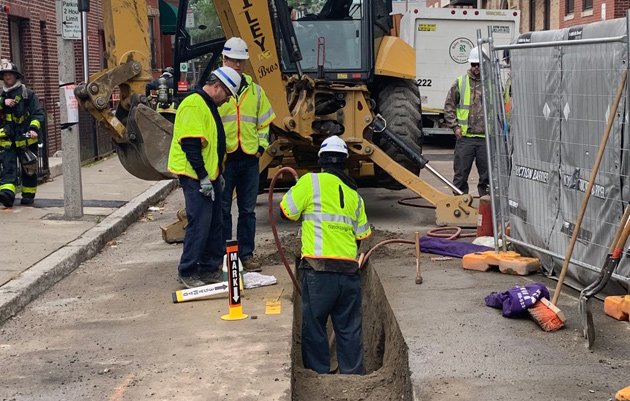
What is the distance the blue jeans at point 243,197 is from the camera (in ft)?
27.7

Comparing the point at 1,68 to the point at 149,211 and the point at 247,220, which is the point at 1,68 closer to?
the point at 149,211

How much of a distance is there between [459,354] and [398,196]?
Answer: 7539 mm

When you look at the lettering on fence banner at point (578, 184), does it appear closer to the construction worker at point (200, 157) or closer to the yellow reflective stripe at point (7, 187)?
the construction worker at point (200, 157)

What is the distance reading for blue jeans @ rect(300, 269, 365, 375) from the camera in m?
7.01

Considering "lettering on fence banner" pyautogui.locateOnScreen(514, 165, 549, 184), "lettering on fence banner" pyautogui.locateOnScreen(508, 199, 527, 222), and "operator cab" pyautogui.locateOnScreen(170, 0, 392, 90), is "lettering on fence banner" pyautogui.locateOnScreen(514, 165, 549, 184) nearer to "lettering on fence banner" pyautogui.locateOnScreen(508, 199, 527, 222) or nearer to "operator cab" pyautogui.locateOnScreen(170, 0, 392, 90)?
"lettering on fence banner" pyautogui.locateOnScreen(508, 199, 527, 222)

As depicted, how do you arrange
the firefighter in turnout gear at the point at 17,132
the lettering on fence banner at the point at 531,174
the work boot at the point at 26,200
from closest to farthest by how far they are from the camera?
the lettering on fence banner at the point at 531,174
the firefighter in turnout gear at the point at 17,132
the work boot at the point at 26,200

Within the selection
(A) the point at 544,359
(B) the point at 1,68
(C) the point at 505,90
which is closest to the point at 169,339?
(A) the point at 544,359

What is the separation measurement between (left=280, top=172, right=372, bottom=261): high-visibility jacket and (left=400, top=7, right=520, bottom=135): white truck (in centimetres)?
1515

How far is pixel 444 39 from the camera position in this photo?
71.9ft

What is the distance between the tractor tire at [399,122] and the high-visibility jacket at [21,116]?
4512 mm

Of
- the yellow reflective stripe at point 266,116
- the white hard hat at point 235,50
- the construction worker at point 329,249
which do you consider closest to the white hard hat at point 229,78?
the white hard hat at point 235,50

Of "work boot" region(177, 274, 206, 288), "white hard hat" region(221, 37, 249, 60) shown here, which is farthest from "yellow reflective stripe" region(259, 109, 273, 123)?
"work boot" region(177, 274, 206, 288)

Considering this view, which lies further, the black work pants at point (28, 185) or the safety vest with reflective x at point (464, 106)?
the black work pants at point (28, 185)

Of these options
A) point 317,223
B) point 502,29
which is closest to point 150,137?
point 317,223
